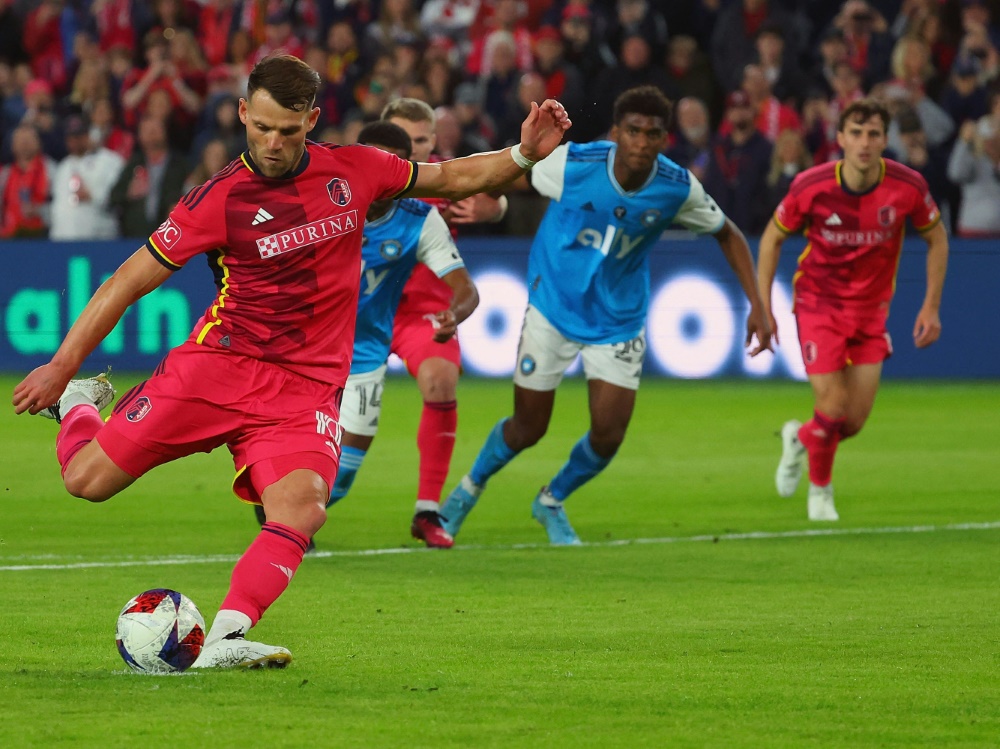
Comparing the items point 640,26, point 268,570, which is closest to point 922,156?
point 640,26

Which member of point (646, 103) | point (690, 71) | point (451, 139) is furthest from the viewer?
point (690, 71)

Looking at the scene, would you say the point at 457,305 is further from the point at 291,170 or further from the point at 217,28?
the point at 217,28

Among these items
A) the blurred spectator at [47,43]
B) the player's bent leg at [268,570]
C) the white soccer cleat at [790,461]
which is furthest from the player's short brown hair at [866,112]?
the blurred spectator at [47,43]

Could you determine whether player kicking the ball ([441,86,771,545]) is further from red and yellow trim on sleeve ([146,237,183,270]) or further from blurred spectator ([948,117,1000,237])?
blurred spectator ([948,117,1000,237])

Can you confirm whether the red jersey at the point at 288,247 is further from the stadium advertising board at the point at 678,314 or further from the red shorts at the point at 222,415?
the stadium advertising board at the point at 678,314

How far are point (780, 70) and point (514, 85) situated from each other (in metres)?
2.70

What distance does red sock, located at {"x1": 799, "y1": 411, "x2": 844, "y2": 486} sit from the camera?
1079 centimetres

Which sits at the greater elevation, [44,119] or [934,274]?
[934,274]

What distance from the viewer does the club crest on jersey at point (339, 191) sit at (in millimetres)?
6312

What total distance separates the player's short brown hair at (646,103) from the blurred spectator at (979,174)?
29.2 ft

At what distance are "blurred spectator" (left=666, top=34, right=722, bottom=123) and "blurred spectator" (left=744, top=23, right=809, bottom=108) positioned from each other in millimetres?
686

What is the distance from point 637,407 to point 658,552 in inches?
274

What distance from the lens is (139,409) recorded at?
6.41 m

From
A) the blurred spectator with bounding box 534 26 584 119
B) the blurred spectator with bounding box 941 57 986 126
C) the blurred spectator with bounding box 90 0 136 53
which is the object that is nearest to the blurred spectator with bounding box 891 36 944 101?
the blurred spectator with bounding box 941 57 986 126
